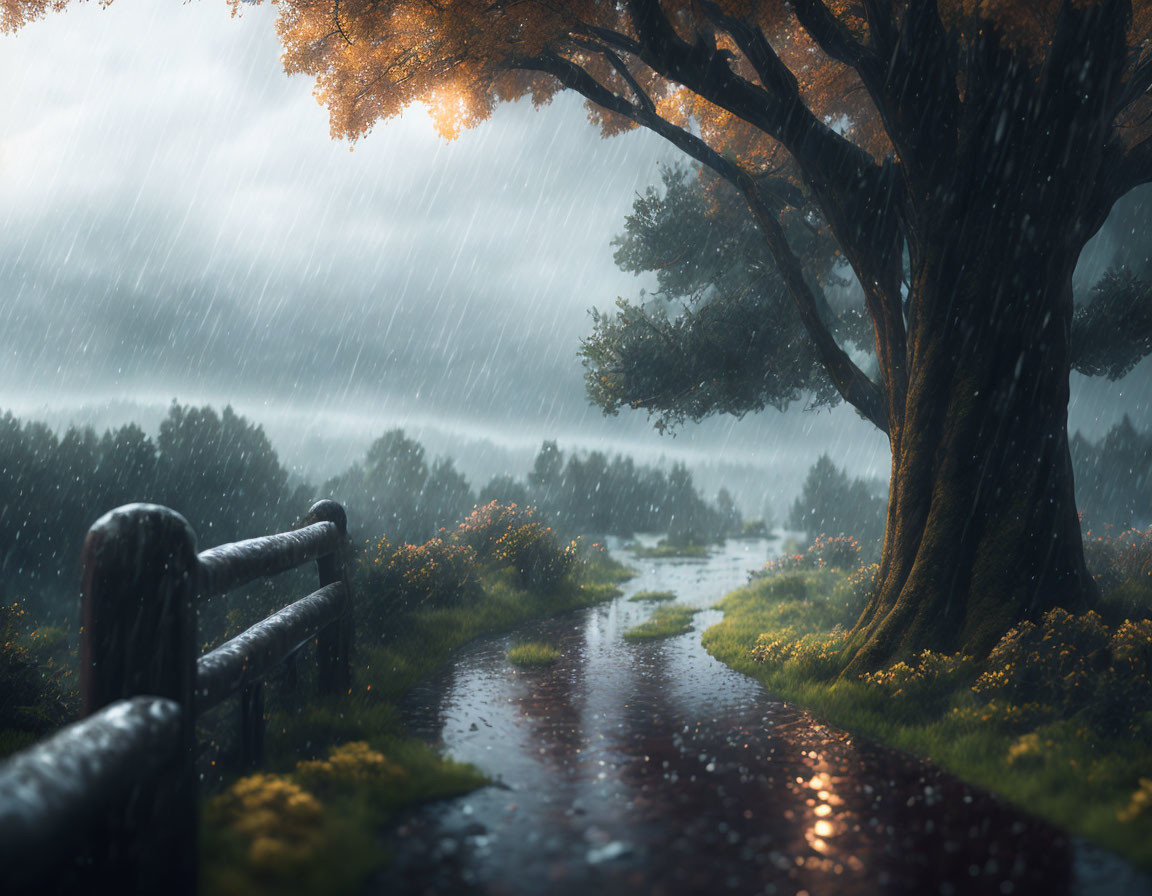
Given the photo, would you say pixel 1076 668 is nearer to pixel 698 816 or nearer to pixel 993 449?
pixel 993 449

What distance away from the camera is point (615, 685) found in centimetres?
917

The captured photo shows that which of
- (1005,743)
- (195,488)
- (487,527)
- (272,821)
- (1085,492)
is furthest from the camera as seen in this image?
(1085,492)

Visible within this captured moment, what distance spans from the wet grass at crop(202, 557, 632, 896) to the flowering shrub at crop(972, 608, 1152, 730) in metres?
5.30

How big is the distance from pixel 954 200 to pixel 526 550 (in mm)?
12832

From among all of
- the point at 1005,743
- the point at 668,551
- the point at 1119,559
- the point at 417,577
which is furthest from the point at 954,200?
the point at 668,551

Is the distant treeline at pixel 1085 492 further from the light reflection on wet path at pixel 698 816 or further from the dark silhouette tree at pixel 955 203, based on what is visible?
the light reflection on wet path at pixel 698 816

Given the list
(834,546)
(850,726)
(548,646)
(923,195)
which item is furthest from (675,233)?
(834,546)

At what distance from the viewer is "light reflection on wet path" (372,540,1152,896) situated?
152 inches

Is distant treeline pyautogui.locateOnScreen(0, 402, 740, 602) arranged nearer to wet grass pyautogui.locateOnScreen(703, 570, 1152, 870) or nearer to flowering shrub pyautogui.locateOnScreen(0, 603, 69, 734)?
flowering shrub pyautogui.locateOnScreen(0, 603, 69, 734)

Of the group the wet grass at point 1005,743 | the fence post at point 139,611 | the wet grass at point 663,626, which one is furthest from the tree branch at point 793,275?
the fence post at point 139,611

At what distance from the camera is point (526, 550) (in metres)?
18.6

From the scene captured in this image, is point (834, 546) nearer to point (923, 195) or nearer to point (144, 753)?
point (923, 195)

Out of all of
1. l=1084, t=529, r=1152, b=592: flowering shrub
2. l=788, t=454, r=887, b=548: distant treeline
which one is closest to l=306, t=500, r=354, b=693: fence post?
l=1084, t=529, r=1152, b=592: flowering shrub

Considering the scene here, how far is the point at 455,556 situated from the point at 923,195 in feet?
40.4
